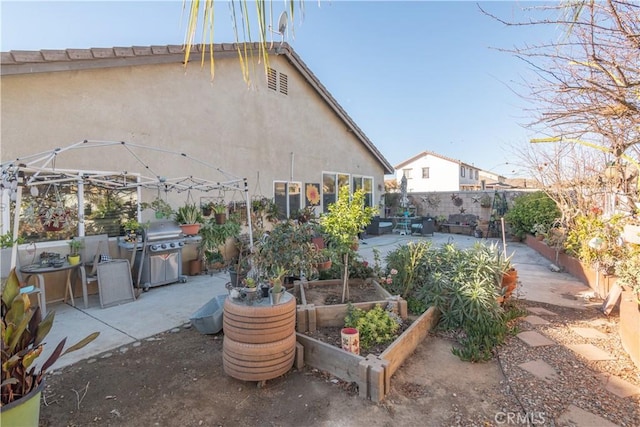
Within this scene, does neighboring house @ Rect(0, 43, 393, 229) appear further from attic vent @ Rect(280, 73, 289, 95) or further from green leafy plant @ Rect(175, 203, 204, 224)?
green leafy plant @ Rect(175, 203, 204, 224)

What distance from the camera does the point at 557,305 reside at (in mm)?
5156

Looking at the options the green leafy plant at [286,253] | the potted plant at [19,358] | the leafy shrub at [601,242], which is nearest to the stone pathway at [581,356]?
the leafy shrub at [601,242]

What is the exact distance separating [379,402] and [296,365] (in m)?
0.97

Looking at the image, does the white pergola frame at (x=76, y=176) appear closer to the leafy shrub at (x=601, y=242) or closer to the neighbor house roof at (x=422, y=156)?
the leafy shrub at (x=601, y=242)

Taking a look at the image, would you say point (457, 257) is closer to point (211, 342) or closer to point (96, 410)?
point (211, 342)

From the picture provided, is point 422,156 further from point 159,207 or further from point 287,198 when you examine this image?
point 159,207

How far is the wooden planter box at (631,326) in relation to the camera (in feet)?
11.0

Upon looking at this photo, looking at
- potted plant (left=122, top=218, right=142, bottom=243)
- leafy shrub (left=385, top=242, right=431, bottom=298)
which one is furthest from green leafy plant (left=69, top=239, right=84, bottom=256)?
leafy shrub (left=385, top=242, right=431, bottom=298)

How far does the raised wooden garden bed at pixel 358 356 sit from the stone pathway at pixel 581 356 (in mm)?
1120

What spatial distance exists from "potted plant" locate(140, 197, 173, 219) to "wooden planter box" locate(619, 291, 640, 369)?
7539mm

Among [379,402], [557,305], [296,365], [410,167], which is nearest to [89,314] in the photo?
[296,365]

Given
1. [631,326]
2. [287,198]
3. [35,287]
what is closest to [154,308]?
[35,287]

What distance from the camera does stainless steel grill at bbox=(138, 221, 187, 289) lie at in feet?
20.0

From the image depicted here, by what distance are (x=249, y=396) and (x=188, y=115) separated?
6.46 m
